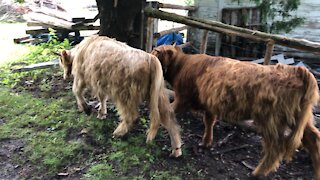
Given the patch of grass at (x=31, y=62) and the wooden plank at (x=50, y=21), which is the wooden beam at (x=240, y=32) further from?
the wooden plank at (x=50, y=21)

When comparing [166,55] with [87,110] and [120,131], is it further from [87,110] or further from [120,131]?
[87,110]

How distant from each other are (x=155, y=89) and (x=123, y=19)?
7.91 ft

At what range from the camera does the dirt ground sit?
154 inches

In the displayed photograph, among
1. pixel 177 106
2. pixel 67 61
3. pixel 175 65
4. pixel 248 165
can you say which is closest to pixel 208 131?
pixel 177 106

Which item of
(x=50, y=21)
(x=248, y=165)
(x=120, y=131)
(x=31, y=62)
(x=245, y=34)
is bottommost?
(x=248, y=165)

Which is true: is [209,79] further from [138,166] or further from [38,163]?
[38,163]

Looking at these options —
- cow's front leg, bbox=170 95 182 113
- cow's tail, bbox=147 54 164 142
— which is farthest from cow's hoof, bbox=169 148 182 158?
cow's front leg, bbox=170 95 182 113

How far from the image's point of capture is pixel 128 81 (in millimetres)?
4012

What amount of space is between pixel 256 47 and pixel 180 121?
562cm

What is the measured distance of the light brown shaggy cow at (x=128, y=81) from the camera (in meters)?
3.95

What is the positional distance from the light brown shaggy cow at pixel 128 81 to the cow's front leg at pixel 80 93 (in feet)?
1.02

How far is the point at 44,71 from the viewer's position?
277 inches

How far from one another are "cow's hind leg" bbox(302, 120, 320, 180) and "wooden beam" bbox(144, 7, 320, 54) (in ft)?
3.66

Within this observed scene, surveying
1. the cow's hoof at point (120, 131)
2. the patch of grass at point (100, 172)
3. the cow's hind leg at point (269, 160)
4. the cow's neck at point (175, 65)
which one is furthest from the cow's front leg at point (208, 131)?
the patch of grass at point (100, 172)
